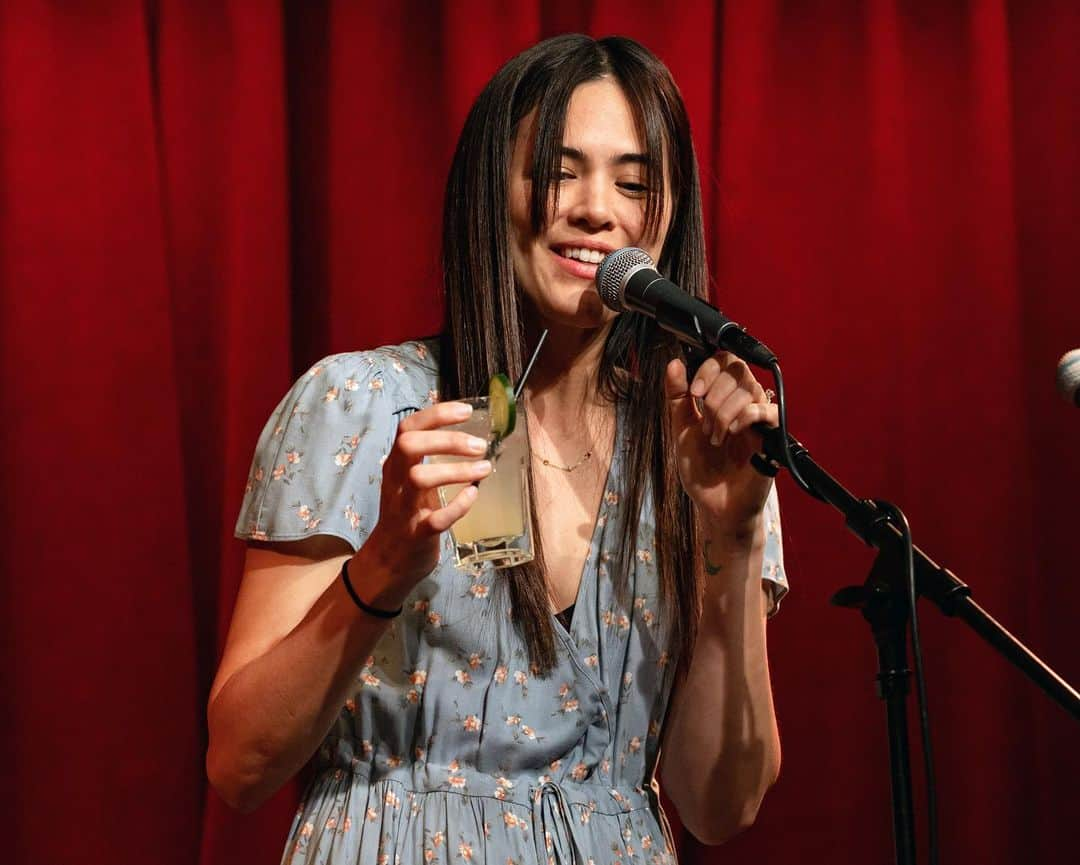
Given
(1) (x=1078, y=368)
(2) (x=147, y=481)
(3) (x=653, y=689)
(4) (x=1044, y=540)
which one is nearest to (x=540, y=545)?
(3) (x=653, y=689)

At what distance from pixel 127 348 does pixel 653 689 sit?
1.11 m

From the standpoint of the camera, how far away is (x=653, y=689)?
5.29 ft

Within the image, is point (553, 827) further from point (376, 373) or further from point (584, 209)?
point (584, 209)

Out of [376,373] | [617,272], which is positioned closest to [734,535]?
[617,272]

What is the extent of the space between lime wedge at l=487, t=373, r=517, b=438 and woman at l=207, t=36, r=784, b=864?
0.18 metres

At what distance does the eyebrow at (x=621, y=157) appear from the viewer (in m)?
1.61

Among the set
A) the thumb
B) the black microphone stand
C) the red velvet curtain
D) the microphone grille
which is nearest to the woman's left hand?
the thumb

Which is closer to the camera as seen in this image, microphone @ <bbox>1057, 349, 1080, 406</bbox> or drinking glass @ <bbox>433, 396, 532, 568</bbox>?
microphone @ <bbox>1057, 349, 1080, 406</bbox>

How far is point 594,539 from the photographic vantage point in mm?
1637

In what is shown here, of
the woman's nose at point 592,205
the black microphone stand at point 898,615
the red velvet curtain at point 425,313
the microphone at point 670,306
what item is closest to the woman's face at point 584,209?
the woman's nose at point 592,205

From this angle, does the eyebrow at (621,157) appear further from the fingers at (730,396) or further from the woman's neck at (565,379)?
the fingers at (730,396)

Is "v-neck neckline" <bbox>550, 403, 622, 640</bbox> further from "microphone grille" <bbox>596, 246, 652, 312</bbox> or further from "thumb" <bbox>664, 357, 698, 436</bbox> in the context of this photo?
"microphone grille" <bbox>596, 246, 652, 312</bbox>

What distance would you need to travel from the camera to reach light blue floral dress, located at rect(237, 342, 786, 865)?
1447 mm

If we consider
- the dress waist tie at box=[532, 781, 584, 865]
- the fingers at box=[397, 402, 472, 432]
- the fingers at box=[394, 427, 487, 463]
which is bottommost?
the dress waist tie at box=[532, 781, 584, 865]
